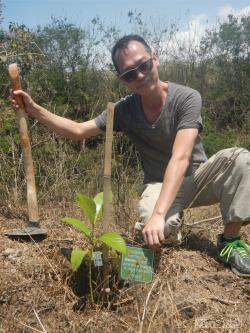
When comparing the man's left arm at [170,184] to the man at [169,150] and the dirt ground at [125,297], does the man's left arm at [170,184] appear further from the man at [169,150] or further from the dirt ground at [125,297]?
the dirt ground at [125,297]

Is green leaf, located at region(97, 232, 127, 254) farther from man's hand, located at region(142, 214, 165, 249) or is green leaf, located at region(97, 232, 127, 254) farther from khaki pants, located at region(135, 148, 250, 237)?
khaki pants, located at region(135, 148, 250, 237)

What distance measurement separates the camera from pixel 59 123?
2684 mm

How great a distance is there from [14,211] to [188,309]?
4.78ft

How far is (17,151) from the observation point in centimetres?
370

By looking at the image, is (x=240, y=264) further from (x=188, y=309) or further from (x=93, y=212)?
(x=93, y=212)

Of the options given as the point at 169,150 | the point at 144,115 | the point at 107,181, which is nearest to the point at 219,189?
the point at 169,150

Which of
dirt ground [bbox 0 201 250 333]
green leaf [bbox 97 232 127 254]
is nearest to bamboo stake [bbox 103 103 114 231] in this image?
green leaf [bbox 97 232 127 254]

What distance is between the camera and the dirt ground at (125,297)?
1.89 m

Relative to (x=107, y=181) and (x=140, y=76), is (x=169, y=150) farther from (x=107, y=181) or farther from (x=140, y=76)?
(x=107, y=181)

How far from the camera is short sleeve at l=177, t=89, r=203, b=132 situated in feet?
7.75

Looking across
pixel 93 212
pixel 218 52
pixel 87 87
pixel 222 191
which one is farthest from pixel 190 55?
pixel 93 212

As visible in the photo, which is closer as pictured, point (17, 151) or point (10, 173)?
point (10, 173)

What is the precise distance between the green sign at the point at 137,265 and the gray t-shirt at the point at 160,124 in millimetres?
764

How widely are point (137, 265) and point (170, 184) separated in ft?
1.46
